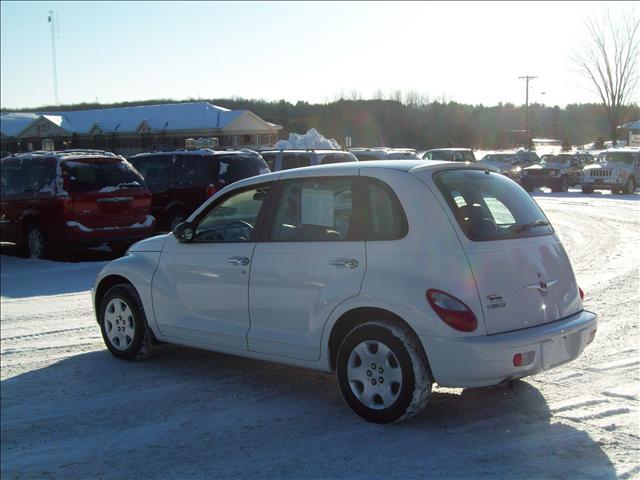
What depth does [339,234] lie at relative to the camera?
5355 mm

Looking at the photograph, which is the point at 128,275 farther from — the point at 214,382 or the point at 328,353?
the point at 328,353

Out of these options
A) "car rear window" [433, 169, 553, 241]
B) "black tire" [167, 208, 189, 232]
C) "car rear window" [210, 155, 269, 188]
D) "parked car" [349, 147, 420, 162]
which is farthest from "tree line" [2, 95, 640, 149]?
"car rear window" [433, 169, 553, 241]

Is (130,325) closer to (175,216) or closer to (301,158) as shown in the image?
(175,216)

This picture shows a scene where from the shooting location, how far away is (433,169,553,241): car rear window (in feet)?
16.5

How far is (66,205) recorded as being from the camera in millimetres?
11609

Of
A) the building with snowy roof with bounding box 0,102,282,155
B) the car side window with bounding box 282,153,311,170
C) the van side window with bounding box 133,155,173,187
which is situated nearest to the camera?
the van side window with bounding box 133,155,173,187

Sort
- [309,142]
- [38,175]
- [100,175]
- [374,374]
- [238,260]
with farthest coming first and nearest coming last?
[309,142] < [100,175] < [38,175] < [238,260] < [374,374]

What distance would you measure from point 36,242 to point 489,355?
9.11 metres

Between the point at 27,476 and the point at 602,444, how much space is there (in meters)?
3.40

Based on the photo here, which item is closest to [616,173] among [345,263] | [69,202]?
[69,202]

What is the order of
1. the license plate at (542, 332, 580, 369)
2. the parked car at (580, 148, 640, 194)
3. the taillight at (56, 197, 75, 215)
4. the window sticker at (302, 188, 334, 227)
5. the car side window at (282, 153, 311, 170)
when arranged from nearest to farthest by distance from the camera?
the license plate at (542, 332, 580, 369) → the window sticker at (302, 188, 334, 227) → the taillight at (56, 197, 75, 215) → the car side window at (282, 153, 311, 170) → the parked car at (580, 148, 640, 194)

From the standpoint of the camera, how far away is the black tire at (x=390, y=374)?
16.0 feet

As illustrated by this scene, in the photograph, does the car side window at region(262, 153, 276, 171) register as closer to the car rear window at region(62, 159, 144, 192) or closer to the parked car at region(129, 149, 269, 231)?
the parked car at region(129, 149, 269, 231)

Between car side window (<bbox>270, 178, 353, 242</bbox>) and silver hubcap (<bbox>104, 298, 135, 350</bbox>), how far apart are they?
179 cm
